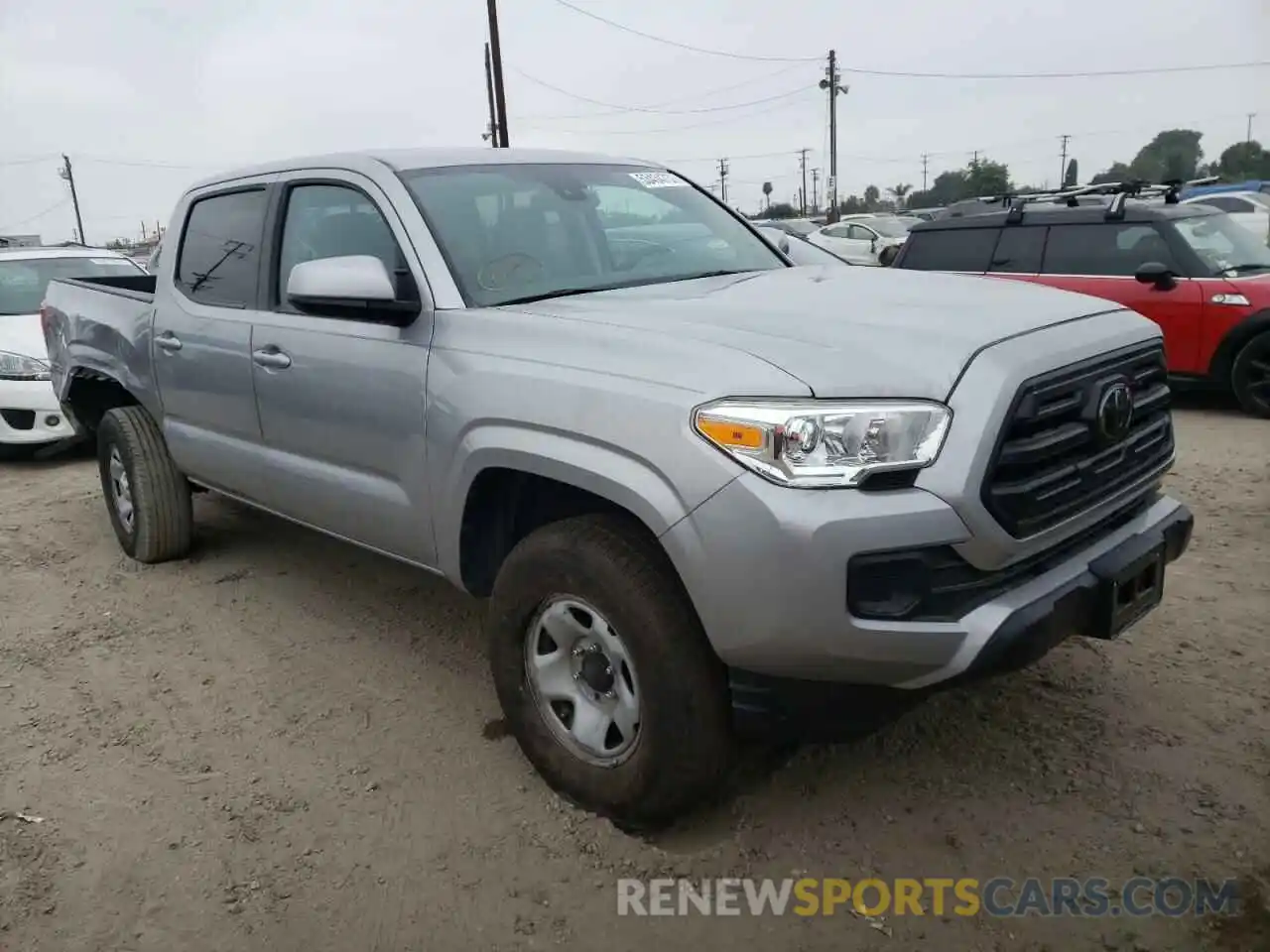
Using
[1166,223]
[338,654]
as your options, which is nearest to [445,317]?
[338,654]

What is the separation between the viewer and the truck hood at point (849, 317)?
2279 millimetres

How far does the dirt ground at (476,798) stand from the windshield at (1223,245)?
4273mm

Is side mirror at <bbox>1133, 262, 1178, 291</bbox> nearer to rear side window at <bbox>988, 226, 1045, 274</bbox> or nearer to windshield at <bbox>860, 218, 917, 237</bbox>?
rear side window at <bbox>988, 226, 1045, 274</bbox>

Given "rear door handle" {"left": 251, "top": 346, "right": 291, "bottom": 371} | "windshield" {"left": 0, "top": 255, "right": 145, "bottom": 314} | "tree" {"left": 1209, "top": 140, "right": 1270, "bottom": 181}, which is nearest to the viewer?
"rear door handle" {"left": 251, "top": 346, "right": 291, "bottom": 371}

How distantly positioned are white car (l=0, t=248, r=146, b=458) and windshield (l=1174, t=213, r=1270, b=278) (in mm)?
8229

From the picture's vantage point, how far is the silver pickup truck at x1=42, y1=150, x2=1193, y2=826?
7.23 ft

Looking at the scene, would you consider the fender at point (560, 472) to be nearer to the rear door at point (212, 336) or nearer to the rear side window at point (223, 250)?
the rear door at point (212, 336)

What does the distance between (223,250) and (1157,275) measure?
262 inches

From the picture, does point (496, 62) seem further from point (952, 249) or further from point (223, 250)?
point (223, 250)

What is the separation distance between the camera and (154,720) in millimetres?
3486

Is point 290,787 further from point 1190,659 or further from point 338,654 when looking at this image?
point 1190,659

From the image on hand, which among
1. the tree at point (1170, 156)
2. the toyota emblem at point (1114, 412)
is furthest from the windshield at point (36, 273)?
the tree at point (1170, 156)

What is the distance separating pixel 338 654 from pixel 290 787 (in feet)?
3.21

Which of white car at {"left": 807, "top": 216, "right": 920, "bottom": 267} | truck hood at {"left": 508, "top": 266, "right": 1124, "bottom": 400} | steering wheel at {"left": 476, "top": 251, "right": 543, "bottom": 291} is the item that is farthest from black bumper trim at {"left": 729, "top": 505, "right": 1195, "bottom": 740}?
white car at {"left": 807, "top": 216, "right": 920, "bottom": 267}
